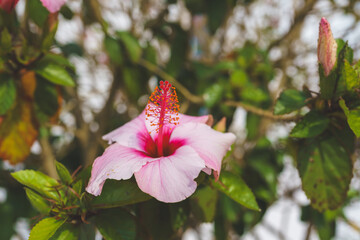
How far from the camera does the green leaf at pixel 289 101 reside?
98 cm

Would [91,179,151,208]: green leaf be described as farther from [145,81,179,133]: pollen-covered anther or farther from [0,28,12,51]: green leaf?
[0,28,12,51]: green leaf

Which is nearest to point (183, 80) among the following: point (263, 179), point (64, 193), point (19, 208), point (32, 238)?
point (263, 179)

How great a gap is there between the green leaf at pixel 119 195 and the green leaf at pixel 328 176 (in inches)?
20.9

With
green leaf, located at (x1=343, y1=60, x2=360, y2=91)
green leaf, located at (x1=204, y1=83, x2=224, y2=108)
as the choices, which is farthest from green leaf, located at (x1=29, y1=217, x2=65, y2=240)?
green leaf, located at (x1=204, y1=83, x2=224, y2=108)

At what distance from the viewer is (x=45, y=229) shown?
2.39 feet

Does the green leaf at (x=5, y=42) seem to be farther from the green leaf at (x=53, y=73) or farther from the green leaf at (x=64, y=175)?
the green leaf at (x=64, y=175)

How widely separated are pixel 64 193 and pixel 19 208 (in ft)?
4.61

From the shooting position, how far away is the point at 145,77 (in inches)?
84.1

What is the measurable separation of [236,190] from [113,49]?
1.32 meters

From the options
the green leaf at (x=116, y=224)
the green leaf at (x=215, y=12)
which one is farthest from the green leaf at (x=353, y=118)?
the green leaf at (x=215, y=12)

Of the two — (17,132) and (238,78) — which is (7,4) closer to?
(17,132)

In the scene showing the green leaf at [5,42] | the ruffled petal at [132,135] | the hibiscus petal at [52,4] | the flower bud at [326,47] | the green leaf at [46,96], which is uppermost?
the hibiscus petal at [52,4]

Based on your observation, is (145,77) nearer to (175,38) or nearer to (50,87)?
(175,38)

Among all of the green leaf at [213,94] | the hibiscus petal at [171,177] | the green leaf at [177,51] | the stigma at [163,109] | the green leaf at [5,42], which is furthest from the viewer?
the green leaf at [177,51]
